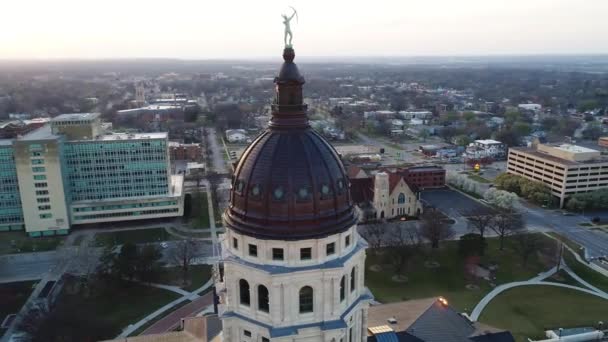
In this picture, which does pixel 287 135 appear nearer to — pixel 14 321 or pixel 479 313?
pixel 479 313

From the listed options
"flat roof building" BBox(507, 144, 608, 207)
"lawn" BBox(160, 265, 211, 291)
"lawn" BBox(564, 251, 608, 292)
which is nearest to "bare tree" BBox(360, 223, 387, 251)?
"lawn" BBox(160, 265, 211, 291)

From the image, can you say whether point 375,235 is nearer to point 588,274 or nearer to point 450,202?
point 588,274

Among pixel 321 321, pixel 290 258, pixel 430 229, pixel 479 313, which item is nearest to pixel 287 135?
pixel 290 258

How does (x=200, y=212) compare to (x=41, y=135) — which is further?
(x=200, y=212)

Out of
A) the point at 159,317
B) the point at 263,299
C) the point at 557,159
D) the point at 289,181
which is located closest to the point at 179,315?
the point at 159,317

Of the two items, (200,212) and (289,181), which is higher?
(289,181)

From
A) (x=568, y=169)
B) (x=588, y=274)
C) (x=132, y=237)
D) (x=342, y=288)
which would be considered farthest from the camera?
(x=568, y=169)
